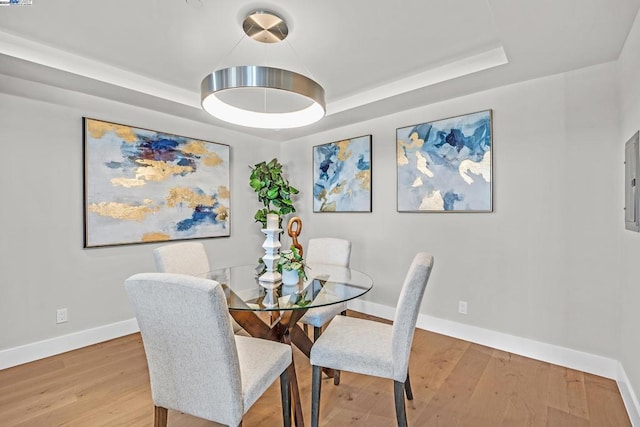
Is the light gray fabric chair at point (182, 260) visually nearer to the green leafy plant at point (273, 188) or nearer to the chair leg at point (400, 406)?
the green leafy plant at point (273, 188)

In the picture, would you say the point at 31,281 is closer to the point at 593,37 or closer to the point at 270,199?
the point at 270,199

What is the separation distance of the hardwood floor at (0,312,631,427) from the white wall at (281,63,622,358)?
14.9 inches

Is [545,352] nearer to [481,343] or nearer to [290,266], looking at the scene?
[481,343]

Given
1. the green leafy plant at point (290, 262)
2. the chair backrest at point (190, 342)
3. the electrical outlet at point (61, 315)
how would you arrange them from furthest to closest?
the electrical outlet at point (61, 315), the green leafy plant at point (290, 262), the chair backrest at point (190, 342)

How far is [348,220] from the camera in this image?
384 cm

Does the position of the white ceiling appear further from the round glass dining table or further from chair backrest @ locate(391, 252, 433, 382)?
the round glass dining table

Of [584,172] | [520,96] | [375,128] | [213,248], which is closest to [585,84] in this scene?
[520,96]

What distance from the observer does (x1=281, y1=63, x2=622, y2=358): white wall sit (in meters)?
2.25

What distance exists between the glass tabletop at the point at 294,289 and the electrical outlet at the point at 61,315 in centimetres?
137

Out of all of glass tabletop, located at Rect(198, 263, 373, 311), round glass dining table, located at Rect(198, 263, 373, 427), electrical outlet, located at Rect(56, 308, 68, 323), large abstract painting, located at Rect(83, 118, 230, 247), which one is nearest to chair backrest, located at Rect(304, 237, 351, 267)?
glass tabletop, located at Rect(198, 263, 373, 311)

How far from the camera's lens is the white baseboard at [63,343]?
7.99 feet

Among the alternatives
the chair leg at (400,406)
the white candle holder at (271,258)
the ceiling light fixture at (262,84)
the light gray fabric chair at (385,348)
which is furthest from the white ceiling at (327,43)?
the chair leg at (400,406)

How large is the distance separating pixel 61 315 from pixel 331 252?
95.2 inches

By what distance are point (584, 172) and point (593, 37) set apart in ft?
3.07
